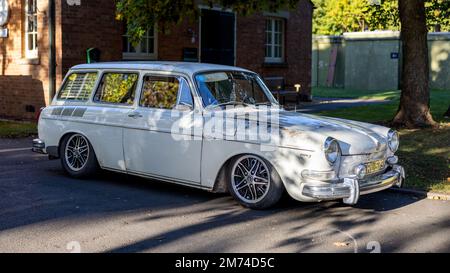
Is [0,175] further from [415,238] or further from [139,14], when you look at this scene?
[415,238]

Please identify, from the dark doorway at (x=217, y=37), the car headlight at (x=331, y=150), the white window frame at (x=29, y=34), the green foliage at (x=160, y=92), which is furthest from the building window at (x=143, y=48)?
the car headlight at (x=331, y=150)

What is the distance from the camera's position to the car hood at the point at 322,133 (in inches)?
248

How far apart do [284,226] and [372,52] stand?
27.7 m

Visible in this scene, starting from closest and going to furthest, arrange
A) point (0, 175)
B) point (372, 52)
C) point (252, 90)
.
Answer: point (252, 90) → point (0, 175) → point (372, 52)

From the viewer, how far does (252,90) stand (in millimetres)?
7828

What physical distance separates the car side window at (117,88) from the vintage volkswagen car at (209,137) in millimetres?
14

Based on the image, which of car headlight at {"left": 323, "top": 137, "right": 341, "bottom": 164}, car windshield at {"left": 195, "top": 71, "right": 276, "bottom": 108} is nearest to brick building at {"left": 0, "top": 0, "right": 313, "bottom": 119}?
car windshield at {"left": 195, "top": 71, "right": 276, "bottom": 108}

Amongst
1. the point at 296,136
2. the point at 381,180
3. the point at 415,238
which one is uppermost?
the point at 296,136

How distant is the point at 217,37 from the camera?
18.6m

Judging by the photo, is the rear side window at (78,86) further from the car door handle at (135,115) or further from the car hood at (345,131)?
the car hood at (345,131)

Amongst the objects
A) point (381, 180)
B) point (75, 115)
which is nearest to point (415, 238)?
point (381, 180)

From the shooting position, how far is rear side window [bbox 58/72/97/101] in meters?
8.34

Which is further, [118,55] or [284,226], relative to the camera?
[118,55]

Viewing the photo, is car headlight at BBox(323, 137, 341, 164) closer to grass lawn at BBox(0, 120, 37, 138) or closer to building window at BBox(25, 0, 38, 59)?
grass lawn at BBox(0, 120, 37, 138)
